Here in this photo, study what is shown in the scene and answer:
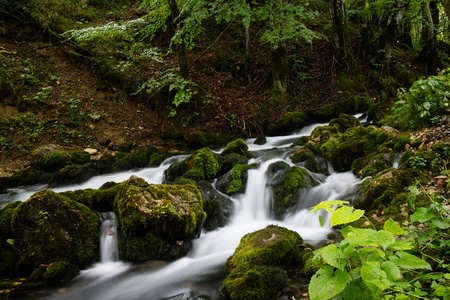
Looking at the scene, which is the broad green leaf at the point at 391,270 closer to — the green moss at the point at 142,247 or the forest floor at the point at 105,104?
the green moss at the point at 142,247

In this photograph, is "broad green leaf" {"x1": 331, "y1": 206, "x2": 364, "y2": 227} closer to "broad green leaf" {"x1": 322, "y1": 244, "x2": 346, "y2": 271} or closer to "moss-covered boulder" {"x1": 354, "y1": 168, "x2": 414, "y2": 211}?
"broad green leaf" {"x1": 322, "y1": 244, "x2": 346, "y2": 271}

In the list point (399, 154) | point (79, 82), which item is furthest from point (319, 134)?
point (79, 82)

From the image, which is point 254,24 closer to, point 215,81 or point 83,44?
point 215,81

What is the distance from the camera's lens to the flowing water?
3.93m

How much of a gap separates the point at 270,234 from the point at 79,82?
11.6m

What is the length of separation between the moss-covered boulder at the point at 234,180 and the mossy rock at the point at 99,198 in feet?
8.01

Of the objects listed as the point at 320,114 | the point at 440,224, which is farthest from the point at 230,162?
the point at 440,224

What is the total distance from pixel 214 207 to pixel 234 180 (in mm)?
1377

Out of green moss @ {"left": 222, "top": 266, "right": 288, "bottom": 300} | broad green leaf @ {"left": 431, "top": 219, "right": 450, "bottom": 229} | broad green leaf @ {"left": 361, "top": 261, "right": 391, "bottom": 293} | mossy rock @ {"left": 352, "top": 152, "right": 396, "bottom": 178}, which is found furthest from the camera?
mossy rock @ {"left": 352, "top": 152, "right": 396, "bottom": 178}

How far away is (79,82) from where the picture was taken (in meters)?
12.3

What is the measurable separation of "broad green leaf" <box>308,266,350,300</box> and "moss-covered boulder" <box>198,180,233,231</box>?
14.2 feet

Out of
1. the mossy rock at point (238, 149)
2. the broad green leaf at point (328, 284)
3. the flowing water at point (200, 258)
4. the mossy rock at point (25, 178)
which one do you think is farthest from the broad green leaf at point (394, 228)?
the mossy rock at point (25, 178)

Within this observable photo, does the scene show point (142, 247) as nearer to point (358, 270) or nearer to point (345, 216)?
point (358, 270)

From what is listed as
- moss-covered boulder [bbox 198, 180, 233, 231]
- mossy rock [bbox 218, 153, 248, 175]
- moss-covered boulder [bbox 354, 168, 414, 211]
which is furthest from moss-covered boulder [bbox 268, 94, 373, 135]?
moss-covered boulder [bbox 354, 168, 414, 211]
